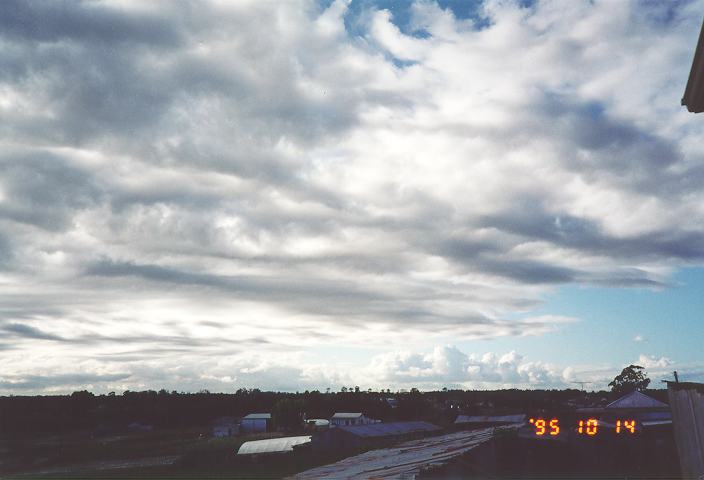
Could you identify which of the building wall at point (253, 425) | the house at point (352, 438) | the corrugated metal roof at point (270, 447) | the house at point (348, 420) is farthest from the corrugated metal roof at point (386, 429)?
the building wall at point (253, 425)

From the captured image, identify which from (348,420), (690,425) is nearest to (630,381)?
(348,420)

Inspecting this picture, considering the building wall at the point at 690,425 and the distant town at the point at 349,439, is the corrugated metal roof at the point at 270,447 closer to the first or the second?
the distant town at the point at 349,439

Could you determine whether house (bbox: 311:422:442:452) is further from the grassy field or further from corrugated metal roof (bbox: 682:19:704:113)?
corrugated metal roof (bbox: 682:19:704:113)

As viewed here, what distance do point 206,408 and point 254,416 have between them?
2781cm

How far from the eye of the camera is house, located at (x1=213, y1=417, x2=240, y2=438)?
121 m

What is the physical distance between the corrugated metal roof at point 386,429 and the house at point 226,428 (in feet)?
169

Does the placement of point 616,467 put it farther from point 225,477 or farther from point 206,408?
point 206,408

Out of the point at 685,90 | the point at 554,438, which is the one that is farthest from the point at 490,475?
the point at 685,90

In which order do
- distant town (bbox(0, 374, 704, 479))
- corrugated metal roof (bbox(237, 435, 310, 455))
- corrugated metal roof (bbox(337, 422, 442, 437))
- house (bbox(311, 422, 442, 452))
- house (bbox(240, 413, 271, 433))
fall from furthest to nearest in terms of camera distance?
1. house (bbox(240, 413, 271, 433))
2. corrugated metal roof (bbox(337, 422, 442, 437))
3. house (bbox(311, 422, 442, 452))
4. corrugated metal roof (bbox(237, 435, 310, 455))
5. distant town (bbox(0, 374, 704, 479))

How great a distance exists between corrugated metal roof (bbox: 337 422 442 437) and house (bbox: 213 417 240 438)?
169 ft
